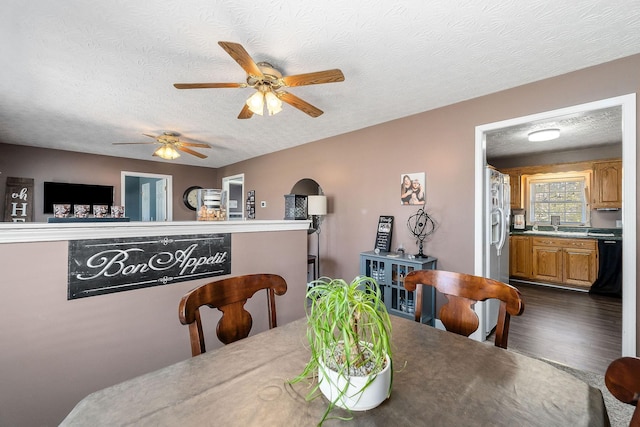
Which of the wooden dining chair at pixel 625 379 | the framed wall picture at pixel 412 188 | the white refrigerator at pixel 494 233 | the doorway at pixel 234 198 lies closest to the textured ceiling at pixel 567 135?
the white refrigerator at pixel 494 233

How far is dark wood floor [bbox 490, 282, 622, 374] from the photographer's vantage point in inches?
→ 99.3

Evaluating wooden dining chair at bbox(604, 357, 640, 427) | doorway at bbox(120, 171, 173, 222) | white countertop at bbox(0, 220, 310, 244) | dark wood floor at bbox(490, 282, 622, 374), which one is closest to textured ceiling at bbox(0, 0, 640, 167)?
white countertop at bbox(0, 220, 310, 244)

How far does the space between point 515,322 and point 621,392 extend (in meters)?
3.39

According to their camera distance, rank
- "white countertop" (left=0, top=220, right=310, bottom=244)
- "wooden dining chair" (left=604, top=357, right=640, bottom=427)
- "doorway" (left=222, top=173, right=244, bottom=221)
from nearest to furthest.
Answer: "wooden dining chair" (left=604, top=357, right=640, bottom=427) → "white countertop" (left=0, top=220, right=310, bottom=244) → "doorway" (left=222, top=173, right=244, bottom=221)

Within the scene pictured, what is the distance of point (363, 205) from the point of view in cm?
378

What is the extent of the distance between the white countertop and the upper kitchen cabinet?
18.9 ft

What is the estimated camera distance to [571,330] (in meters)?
3.04

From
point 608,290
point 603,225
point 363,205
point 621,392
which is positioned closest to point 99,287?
point 621,392

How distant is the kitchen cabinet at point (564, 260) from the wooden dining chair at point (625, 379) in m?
5.48

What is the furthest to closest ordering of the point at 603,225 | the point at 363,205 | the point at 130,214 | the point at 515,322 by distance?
the point at 130,214, the point at 603,225, the point at 363,205, the point at 515,322

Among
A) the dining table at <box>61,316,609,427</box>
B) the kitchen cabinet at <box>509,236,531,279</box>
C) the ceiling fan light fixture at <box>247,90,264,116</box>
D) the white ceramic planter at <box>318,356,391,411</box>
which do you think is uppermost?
the ceiling fan light fixture at <box>247,90,264,116</box>

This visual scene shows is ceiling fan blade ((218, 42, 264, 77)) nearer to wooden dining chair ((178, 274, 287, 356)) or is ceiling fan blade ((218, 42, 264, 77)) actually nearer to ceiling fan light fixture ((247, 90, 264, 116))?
ceiling fan light fixture ((247, 90, 264, 116))

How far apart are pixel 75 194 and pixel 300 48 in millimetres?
5349

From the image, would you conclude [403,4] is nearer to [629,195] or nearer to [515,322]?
[629,195]
